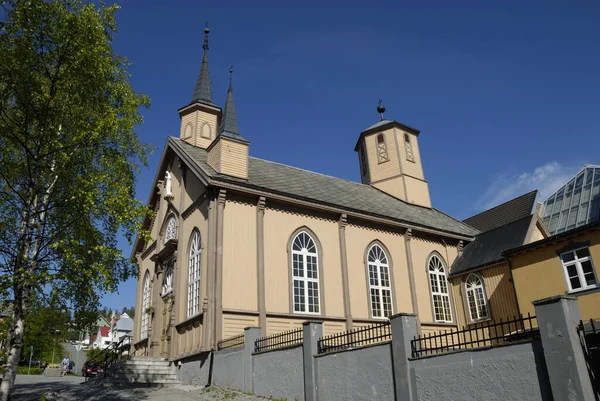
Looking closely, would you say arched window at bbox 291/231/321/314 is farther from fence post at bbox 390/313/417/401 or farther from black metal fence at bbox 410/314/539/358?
fence post at bbox 390/313/417/401

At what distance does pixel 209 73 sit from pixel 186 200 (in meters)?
10.1

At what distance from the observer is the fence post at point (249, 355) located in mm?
13559

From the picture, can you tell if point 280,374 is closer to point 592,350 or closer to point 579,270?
point 592,350

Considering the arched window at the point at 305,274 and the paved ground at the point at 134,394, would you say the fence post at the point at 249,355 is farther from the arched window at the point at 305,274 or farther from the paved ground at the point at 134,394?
the arched window at the point at 305,274

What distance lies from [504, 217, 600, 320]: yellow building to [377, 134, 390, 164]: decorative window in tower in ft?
41.4

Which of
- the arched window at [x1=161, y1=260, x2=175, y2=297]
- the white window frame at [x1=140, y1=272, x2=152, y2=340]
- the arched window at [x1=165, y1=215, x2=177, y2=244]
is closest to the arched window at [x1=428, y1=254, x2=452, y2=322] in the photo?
the arched window at [x1=161, y1=260, x2=175, y2=297]

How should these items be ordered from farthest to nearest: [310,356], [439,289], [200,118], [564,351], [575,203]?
[575,203] < [200,118] < [439,289] < [310,356] < [564,351]

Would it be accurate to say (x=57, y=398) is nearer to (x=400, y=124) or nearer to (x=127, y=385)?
(x=127, y=385)

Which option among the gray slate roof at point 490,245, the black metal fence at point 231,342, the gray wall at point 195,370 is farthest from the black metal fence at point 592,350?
the gray slate roof at point 490,245

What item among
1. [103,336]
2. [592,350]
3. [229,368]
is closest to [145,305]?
[229,368]

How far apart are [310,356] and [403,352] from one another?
9.72 feet

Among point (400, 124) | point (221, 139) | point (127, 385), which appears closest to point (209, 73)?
point (221, 139)

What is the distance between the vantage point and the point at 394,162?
97.1 feet

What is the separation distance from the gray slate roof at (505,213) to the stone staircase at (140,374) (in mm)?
17883
